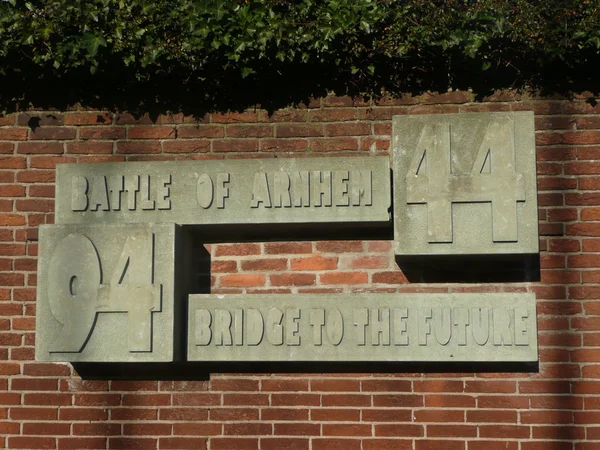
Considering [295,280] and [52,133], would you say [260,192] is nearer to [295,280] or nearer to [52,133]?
[295,280]

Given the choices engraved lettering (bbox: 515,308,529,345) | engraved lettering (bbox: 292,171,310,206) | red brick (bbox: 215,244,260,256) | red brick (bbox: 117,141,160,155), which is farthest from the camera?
red brick (bbox: 117,141,160,155)

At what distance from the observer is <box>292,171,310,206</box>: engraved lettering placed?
4090 mm

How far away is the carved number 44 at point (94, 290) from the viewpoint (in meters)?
3.97

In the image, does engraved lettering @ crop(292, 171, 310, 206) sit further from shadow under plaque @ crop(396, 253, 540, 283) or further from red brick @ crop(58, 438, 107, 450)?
red brick @ crop(58, 438, 107, 450)

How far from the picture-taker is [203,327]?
159 inches

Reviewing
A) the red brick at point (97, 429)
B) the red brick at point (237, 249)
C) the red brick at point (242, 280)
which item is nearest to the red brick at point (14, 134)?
the red brick at point (237, 249)

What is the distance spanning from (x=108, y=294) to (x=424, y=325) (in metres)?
1.59

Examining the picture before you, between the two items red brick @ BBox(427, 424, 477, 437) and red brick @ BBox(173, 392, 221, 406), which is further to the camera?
red brick @ BBox(173, 392, 221, 406)

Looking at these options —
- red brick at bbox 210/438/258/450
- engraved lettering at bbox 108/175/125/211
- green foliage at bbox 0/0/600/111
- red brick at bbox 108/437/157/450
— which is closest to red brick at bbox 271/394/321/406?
red brick at bbox 210/438/258/450

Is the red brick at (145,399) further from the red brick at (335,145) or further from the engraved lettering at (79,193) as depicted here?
the red brick at (335,145)

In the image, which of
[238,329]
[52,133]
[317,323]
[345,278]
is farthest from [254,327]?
[52,133]

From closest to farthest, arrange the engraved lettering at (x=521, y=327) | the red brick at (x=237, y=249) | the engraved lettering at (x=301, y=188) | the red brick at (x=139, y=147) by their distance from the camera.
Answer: the engraved lettering at (x=521, y=327)
the engraved lettering at (x=301, y=188)
the red brick at (x=237, y=249)
the red brick at (x=139, y=147)

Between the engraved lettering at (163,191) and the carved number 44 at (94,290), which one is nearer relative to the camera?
the carved number 44 at (94,290)

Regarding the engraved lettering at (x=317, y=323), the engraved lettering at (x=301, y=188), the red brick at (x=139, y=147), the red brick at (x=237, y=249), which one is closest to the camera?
the engraved lettering at (x=317, y=323)
